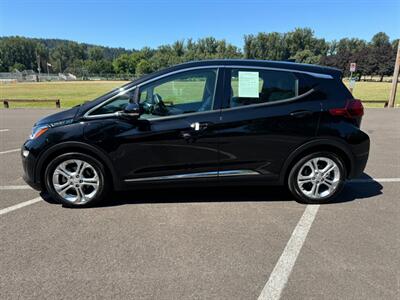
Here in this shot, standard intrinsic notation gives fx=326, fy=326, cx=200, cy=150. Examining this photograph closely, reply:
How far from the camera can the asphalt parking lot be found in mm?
2570

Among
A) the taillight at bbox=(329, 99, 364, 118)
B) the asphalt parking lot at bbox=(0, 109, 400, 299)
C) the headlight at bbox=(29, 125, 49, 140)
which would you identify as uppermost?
the taillight at bbox=(329, 99, 364, 118)

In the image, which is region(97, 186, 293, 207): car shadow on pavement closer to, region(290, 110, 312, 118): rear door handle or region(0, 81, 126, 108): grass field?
region(290, 110, 312, 118): rear door handle

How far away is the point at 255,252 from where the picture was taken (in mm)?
3090

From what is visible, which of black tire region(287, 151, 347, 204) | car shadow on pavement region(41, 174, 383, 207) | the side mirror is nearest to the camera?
the side mirror

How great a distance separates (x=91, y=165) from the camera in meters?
3.96

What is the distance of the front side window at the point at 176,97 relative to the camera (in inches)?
154

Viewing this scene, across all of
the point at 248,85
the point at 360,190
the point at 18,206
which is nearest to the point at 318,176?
the point at 360,190

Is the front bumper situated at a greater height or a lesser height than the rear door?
lesser

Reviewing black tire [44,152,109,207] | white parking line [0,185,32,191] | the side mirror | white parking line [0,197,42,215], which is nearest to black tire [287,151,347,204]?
the side mirror

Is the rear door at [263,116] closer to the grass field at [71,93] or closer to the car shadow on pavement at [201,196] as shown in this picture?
the car shadow on pavement at [201,196]

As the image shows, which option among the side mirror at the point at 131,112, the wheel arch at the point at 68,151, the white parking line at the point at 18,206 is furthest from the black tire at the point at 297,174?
the white parking line at the point at 18,206

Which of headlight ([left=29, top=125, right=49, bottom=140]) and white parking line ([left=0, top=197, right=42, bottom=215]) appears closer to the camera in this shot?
headlight ([left=29, top=125, right=49, bottom=140])

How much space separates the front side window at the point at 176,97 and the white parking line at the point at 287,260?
1718 millimetres

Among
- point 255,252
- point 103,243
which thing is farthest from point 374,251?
point 103,243
